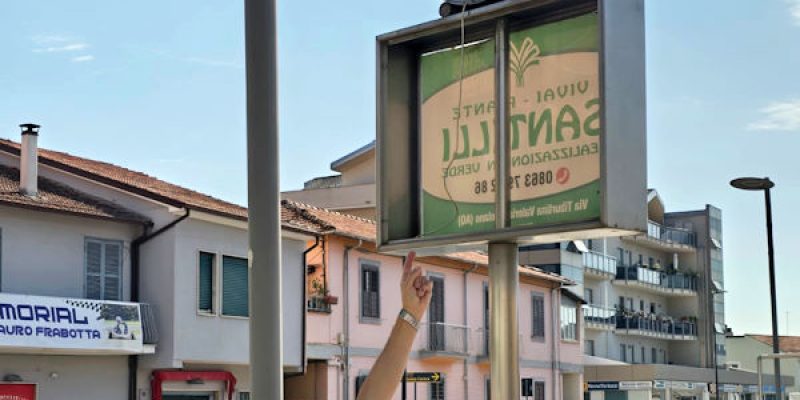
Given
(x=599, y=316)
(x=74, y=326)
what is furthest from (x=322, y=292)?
(x=599, y=316)

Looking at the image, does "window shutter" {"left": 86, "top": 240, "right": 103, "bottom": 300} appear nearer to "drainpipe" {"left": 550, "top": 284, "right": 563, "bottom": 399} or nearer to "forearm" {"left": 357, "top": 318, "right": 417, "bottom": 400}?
"drainpipe" {"left": 550, "top": 284, "right": 563, "bottom": 399}

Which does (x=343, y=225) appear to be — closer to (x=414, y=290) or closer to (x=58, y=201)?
(x=58, y=201)

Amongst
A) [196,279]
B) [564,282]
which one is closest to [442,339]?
[564,282]

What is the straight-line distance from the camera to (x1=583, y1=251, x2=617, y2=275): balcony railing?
267 feet

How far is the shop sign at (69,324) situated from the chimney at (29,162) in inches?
118

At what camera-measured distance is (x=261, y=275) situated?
5.48 m

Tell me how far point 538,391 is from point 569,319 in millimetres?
4561

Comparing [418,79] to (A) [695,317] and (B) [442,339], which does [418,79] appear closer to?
(B) [442,339]

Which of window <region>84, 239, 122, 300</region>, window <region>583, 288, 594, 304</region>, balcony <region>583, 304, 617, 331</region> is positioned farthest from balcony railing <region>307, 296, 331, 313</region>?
window <region>583, 288, 594, 304</region>

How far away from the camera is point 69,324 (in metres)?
30.5

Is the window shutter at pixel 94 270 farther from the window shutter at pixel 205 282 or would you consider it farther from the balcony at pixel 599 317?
the balcony at pixel 599 317

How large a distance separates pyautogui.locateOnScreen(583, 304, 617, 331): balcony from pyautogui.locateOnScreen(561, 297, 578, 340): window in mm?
20948

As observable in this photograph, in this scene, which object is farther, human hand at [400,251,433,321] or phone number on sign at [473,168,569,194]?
phone number on sign at [473,168,569,194]

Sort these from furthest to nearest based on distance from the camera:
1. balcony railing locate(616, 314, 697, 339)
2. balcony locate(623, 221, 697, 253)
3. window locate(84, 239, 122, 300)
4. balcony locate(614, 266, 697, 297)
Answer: balcony locate(623, 221, 697, 253) → balcony locate(614, 266, 697, 297) → balcony railing locate(616, 314, 697, 339) → window locate(84, 239, 122, 300)
